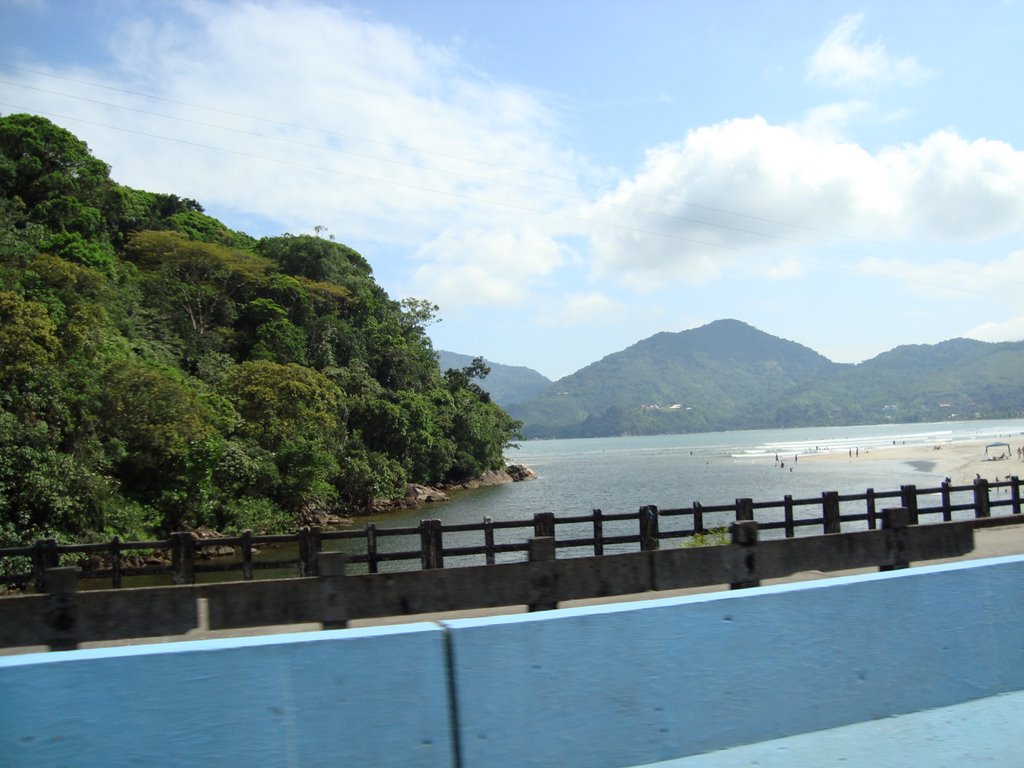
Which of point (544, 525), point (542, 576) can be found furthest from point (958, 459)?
point (542, 576)

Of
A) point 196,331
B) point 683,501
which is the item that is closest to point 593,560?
point 683,501

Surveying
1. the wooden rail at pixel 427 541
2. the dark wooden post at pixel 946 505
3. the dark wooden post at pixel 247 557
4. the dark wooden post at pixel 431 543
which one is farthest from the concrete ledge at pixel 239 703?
the dark wooden post at pixel 946 505

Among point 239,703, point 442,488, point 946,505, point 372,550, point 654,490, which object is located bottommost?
point 654,490

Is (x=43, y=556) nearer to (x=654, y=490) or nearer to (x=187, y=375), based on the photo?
(x=187, y=375)

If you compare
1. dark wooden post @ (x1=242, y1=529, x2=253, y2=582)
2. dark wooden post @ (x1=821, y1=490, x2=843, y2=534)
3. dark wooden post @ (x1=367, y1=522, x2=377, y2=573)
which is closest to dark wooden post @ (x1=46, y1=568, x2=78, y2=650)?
dark wooden post @ (x1=367, y1=522, x2=377, y2=573)

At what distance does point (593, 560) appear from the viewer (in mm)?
9039

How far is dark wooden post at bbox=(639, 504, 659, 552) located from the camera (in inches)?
544

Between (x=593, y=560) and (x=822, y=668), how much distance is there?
512 centimetres

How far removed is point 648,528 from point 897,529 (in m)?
4.94

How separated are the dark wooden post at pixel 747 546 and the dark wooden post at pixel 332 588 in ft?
14.2

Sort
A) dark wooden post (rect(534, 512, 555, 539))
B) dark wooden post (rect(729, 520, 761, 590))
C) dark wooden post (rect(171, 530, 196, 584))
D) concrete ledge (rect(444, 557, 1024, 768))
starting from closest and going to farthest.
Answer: concrete ledge (rect(444, 557, 1024, 768))
dark wooden post (rect(729, 520, 761, 590))
dark wooden post (rect(171, 530, 196, 584))
dark wooden post (rect(534, 512, 555, 539))

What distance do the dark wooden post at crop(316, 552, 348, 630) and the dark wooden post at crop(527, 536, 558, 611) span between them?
75.6 inches

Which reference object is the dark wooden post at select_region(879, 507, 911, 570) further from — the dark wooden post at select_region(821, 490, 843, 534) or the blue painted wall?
the dark wooden post at select_region(821, 490, 843, 534)

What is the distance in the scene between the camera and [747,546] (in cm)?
927
